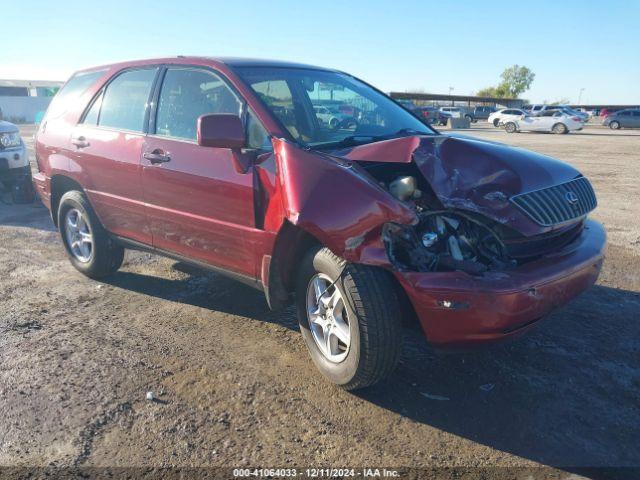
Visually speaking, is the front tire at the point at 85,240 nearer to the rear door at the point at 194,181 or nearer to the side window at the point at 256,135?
the rear door at the point at 194,181

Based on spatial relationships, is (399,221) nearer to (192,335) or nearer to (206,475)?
(206,475)

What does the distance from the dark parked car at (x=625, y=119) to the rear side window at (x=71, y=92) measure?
4007cm

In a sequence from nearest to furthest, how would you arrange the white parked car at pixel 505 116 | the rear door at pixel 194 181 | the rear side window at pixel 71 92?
the rear door at pixel 194 181 → the rear side window at pixel 71 92 → the white parked car at pixel 505 116

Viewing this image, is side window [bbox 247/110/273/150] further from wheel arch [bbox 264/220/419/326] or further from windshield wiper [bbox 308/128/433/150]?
wheel arch [bbox 264/220/419/326]

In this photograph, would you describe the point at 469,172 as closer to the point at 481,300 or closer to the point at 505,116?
the point at 481,300

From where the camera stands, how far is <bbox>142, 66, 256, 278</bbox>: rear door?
11.3 ft

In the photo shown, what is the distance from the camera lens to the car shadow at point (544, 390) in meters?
2.62

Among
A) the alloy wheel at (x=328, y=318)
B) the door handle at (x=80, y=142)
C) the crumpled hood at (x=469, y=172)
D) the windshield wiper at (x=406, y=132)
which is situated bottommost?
the alloy wheel at (x=328, y=318)

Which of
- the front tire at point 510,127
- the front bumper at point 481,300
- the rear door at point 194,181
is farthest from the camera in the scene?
the front tire at point 510,127

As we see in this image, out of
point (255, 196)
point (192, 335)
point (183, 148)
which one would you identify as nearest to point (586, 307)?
point (255, 196)

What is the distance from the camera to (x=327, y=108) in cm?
397

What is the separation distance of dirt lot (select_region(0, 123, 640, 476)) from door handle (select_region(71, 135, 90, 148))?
4.29 ft

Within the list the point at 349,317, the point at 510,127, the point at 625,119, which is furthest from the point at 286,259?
the point at 625,119

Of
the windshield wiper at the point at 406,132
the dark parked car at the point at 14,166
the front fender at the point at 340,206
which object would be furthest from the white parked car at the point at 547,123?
the front fender at the point at 340,206
